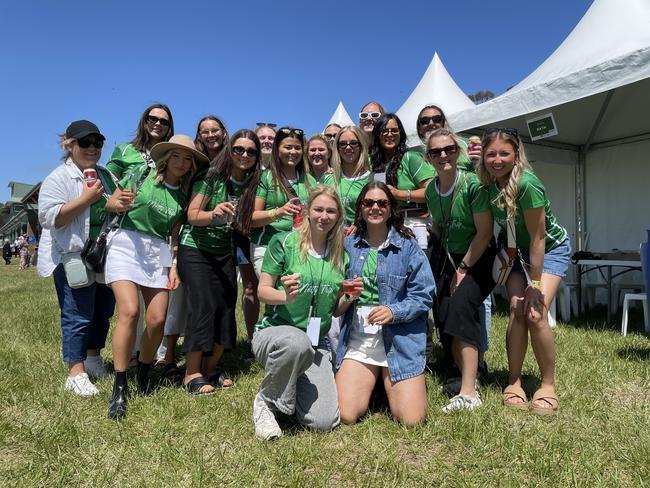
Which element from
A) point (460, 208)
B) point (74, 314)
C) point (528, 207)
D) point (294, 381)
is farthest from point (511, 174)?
point (74, 314)

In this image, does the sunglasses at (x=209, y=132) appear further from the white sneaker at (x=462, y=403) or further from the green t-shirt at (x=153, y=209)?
the white sneaker at (x=462, y=403)

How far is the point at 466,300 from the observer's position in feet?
10.7

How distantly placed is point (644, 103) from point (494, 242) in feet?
17.2

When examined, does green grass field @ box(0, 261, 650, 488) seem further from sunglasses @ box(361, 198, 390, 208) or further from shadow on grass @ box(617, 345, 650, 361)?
sunglasses @ box(361, 198, 390, 208)

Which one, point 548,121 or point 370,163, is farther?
point 548,121

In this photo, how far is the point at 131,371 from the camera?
4184mm

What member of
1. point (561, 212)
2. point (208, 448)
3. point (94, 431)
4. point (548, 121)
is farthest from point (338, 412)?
point (561, 212)

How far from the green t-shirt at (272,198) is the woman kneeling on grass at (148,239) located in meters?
0.49

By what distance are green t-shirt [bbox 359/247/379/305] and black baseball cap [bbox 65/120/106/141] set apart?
6.79 ft

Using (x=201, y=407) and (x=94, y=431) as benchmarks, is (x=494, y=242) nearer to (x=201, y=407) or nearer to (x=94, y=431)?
(x=201, y=407)

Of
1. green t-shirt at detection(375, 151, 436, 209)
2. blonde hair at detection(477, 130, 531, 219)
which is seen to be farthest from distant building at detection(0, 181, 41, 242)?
blonde hair at detection(477, 130, 531, 219)

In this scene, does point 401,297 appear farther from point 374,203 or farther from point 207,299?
point 207,299

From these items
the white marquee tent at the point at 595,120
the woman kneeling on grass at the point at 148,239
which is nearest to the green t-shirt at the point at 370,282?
the woman kneeling on grass at the point at 148,239

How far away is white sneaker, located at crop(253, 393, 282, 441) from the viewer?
271 cm
